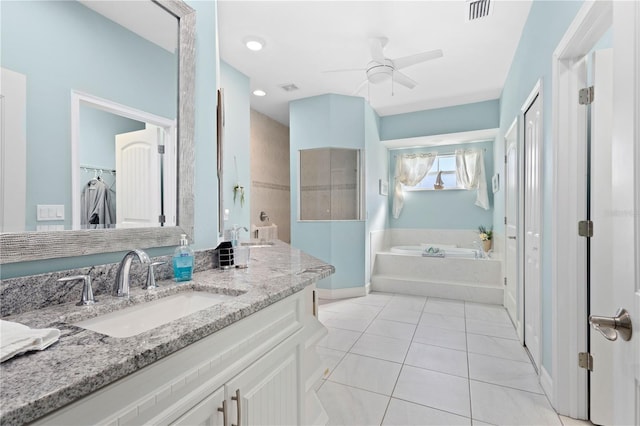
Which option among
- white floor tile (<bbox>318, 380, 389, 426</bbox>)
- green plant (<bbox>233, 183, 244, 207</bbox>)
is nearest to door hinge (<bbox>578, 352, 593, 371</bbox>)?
white floor tile (<bbox>318, 380, 389, 426</bbox>)

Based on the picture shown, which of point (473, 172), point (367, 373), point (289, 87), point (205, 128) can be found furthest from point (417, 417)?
point (473, 172)

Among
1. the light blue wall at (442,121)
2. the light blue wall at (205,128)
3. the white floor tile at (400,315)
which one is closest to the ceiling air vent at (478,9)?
the light blue wall at (205,128)

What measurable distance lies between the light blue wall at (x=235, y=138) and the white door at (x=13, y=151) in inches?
84.8

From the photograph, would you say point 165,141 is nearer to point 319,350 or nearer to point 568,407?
point 319,350

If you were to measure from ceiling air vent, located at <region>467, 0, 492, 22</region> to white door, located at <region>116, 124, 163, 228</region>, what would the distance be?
2.32m

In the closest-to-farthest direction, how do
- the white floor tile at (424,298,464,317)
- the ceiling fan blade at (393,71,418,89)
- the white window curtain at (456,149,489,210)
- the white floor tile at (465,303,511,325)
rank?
the ceiling fan blade at (393,71,418,89) < the white floor tile at (465,303,511,325) < the white floor tile at (424,298,464,317) < the white window curtain at (456,149,489,210)

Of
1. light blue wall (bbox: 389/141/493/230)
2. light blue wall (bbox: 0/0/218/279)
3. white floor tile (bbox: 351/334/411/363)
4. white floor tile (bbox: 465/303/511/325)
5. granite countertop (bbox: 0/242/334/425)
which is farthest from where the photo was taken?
light blue wall (bbox: 389/141/493/230)

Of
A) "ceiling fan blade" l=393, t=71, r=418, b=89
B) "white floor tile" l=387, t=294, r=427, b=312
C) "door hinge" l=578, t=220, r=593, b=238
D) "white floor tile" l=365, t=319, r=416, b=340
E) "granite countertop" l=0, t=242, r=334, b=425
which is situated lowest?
"white floor tile" l=365, t=319, r=416, b=340

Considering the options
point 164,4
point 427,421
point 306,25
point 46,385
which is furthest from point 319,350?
point 306,25

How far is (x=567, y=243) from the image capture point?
5.53ft

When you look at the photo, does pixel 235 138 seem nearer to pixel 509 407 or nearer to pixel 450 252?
pixel 509 407

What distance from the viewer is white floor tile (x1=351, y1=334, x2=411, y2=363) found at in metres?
2.46

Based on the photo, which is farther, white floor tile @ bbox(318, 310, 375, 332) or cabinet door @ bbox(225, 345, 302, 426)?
white floor tile @ bbox(318, 310, 375, 332)

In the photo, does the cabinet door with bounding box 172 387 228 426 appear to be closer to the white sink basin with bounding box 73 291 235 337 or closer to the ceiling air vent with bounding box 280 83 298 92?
the white sink basin with bounding box 73 291 235 337
